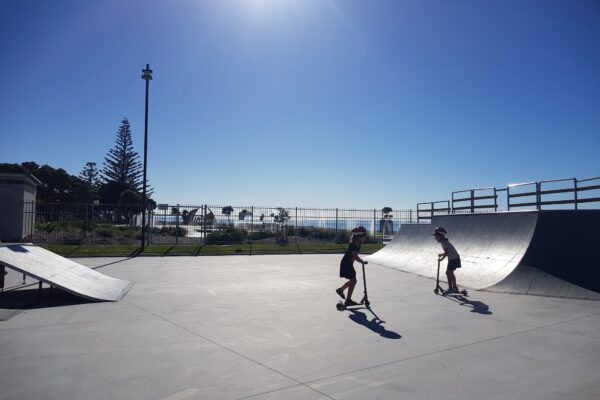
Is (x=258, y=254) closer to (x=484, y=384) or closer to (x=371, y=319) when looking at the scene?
(x=371, y=319)

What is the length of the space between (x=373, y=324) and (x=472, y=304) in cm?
306

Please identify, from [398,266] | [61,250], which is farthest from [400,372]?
[61,250]

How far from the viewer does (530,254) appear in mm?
10617

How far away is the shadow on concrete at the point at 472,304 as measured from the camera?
775 centimetres

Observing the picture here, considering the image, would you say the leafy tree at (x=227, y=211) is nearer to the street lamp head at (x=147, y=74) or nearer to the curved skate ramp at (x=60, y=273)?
the street lamp head at (x=147, y=74)

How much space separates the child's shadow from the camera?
5957mm

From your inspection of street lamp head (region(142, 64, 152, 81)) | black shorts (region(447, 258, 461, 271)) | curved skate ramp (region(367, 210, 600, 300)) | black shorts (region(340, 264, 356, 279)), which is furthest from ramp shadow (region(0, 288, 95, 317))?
street lamp head (region(142, 64, 152, 81))

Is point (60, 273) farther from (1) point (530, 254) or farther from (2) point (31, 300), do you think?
(1) point (530, 254)

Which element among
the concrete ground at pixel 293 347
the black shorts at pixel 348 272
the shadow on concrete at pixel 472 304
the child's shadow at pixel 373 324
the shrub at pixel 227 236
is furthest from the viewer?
the shrub at pixel 227 236

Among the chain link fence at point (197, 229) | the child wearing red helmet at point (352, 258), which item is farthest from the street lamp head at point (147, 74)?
the child wearing red helmet at point (352, 258)

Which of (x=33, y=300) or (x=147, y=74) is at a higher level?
(x=147, y=74)

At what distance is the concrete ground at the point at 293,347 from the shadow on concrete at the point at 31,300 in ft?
0.12

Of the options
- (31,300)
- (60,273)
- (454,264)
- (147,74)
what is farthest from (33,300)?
(147,74)

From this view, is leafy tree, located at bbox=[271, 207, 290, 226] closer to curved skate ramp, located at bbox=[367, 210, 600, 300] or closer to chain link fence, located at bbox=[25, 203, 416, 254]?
chain link fence, located at bbox=[25, 203, 416, 254]
